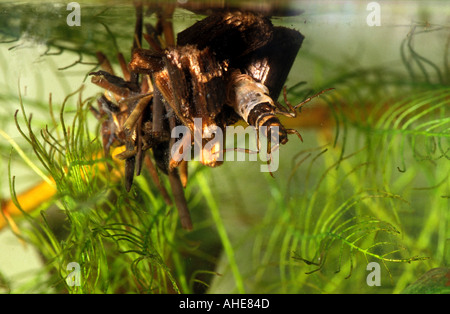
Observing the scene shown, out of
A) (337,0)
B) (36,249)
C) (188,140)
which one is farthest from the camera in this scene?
(36,249)

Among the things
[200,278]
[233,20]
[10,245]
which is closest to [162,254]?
[200,278]

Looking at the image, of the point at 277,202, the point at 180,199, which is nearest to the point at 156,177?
the point at 180,199

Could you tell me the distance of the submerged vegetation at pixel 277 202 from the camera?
67 centimetres

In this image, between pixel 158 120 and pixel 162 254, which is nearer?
pixel 158 120

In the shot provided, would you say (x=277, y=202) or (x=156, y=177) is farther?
(x=277, y=202)

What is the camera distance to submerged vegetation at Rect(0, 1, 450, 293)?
672 millimetres

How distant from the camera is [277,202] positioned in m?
0.80

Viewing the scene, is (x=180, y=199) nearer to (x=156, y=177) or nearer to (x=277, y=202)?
(x=156, y=177)

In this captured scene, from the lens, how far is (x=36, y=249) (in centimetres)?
77

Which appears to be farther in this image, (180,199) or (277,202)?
(277,202)

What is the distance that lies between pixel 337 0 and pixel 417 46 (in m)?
0.20

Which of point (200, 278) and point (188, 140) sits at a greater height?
point (188, 140)
